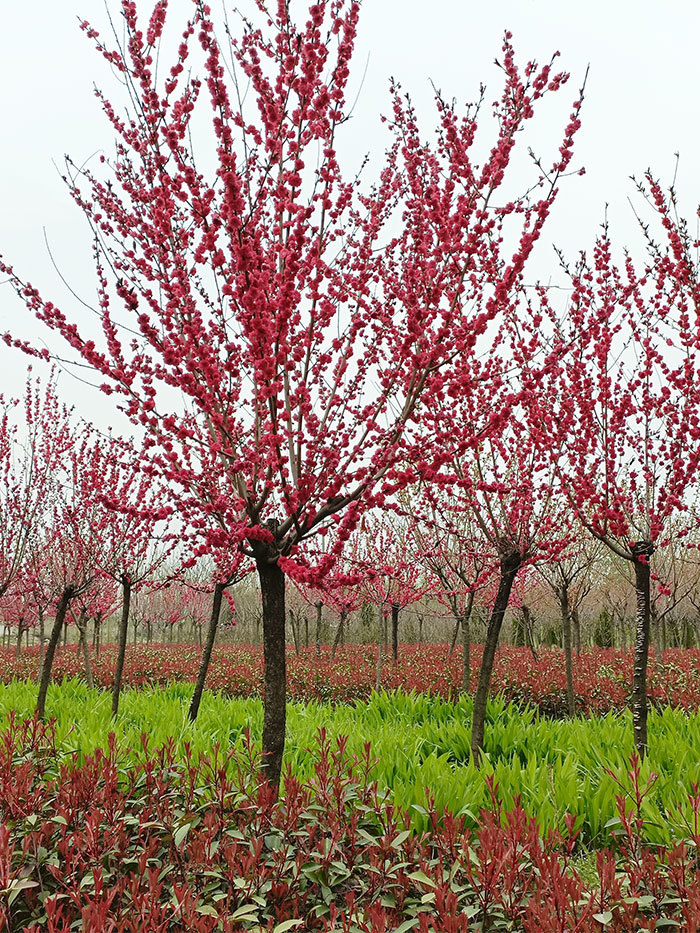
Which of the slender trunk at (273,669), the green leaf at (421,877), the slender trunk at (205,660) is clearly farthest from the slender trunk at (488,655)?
the slender trunk at (205,660)

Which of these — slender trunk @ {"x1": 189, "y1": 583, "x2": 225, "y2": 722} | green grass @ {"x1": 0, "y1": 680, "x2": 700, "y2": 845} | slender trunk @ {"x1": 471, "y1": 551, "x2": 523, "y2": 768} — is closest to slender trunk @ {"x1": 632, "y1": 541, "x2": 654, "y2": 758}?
green grass @ {"x1": 0, "y1": 680, "x2": 700, "y2": 845}

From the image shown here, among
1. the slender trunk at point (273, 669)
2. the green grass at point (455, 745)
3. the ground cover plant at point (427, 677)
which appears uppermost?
the slender trunk at point (273, 669)

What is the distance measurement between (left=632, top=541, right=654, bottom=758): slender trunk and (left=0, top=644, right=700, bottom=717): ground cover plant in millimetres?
3067

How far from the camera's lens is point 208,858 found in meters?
2.75

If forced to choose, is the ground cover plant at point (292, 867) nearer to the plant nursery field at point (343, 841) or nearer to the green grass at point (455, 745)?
the plant nursery field at point (343, 841)

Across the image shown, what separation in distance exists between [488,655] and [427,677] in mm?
6547

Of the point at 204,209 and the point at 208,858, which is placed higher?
the point at 204,209

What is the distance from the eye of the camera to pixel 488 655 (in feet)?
19.6

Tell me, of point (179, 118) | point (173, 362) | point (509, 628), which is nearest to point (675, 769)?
point (173, 362)

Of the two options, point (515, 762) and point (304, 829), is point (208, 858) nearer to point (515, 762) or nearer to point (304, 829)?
point (304, 829)

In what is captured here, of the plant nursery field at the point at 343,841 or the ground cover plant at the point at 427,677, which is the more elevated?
the plant nursery field at the point at 343,841

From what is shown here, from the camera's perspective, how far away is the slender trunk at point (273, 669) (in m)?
3.96

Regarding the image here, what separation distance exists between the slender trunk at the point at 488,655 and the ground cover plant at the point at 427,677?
3475 mm

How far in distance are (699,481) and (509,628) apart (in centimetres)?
2679
